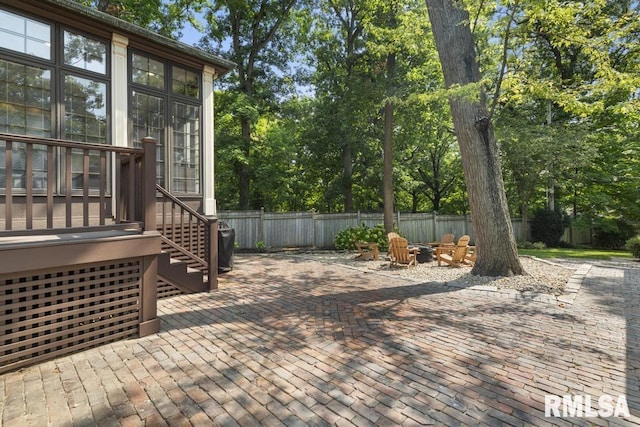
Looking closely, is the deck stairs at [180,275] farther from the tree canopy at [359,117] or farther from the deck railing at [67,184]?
the tree canopy at [359,117]

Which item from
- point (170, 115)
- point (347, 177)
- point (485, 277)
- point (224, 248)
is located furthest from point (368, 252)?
point (347, 177)

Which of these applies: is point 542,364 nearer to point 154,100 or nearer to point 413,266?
point 413,266

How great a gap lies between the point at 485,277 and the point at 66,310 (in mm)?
7279

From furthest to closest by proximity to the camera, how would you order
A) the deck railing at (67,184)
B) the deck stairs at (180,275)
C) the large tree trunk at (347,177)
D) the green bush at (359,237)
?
the large tree trunk at (347,177)
the green bush at (359,237)
the deck stairs at (180,275)
the deck railing at (67,184)

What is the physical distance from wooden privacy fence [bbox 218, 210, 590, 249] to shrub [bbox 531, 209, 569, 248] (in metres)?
3.40

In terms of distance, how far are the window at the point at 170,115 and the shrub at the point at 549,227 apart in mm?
16359

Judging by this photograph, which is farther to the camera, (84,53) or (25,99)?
(84,53)

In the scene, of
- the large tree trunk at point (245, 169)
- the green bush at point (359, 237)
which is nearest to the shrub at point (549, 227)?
the green bush at point (359, 237)

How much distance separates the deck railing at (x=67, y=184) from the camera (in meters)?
3.40

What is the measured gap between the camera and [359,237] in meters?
12.6

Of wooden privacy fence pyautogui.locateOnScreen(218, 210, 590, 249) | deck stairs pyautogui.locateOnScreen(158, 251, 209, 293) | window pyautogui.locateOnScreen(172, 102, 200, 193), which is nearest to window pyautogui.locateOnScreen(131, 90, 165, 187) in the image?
window pyautogui.locateOnScreen(172, 102, 200, 193)

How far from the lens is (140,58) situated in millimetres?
6797

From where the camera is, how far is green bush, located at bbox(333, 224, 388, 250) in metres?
12.5

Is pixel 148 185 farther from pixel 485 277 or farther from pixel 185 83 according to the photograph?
pixel 485 277
